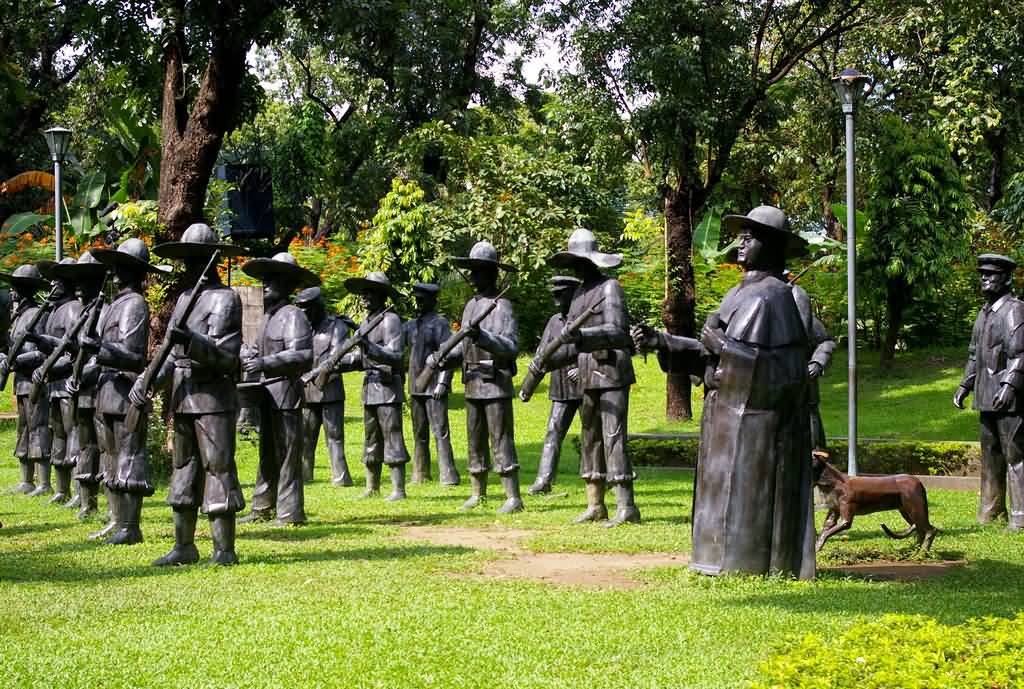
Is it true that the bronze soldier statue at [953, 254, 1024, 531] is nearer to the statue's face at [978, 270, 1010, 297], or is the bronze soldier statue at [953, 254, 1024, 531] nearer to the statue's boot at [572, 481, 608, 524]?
the statue's face at [978, 270, 1010, 297]

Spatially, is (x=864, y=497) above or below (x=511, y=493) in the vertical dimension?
above

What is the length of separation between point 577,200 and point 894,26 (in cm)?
740

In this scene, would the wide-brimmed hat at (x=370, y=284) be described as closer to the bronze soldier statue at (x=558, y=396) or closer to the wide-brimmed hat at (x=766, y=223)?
the bronze soldier statue at (x=558, y=396)

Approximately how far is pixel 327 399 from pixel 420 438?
1451 mm

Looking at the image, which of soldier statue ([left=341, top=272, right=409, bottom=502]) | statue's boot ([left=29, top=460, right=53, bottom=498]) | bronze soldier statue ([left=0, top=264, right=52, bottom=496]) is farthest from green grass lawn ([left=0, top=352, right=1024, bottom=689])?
statue's boot ([left=29, top=460, right=53, bottom=498])

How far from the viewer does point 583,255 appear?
12.6 meters

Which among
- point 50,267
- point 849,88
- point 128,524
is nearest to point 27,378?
point 50,267

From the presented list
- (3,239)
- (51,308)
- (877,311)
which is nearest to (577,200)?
(877,311)

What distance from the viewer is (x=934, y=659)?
17.5 feet

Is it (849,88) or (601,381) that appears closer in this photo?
(601,381)

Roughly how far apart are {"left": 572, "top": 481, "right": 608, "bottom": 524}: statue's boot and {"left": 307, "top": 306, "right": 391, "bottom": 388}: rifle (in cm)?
336

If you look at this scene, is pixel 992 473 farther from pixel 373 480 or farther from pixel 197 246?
pixel 197 246

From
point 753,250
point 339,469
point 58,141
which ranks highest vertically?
point 58,141

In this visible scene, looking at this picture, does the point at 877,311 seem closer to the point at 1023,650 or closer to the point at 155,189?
the point at 155,189
